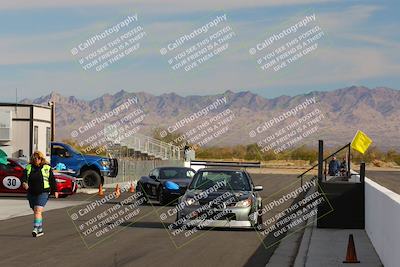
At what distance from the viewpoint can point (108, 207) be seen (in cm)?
2806

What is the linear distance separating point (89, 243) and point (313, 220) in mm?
7929

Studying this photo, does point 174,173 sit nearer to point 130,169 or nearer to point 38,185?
point 38,185

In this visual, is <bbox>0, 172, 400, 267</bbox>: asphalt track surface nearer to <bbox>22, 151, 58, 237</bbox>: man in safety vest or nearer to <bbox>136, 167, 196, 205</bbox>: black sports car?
<bbox>22, 151, 58, 237</bbox>: man in safety vest

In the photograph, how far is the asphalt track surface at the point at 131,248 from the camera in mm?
13898

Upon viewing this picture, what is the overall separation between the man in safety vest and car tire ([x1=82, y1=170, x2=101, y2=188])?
73.0ft

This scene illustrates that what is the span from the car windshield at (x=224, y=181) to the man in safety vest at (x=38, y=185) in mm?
3864

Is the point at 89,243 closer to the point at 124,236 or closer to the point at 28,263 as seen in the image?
the point at 124,236

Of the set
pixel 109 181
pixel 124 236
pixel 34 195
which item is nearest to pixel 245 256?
pixel 124 236

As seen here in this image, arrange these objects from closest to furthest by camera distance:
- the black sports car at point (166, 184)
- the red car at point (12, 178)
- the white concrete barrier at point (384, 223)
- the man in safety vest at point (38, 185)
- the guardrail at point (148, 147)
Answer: the white concrete barrier at point (384, 223) < the man in safety vest at point (38, 185) < the black sports car at point (166, 184) < the red car at point (12, 178) < the guardrail at point (148, 147)

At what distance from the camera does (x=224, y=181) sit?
20734 mm

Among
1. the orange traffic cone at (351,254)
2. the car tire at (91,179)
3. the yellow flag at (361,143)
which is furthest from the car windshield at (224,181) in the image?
the car tire at (91,179)

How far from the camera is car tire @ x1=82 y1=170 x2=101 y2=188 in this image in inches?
1601

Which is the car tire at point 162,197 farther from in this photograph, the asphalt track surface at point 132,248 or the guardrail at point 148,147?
the guardrail at point 148,147

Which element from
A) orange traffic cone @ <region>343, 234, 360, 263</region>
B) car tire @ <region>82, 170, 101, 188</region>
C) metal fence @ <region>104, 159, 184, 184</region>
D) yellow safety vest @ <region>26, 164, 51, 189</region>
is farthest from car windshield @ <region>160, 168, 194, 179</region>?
metal fence @ <region>104, 159, 184, 184</region>
